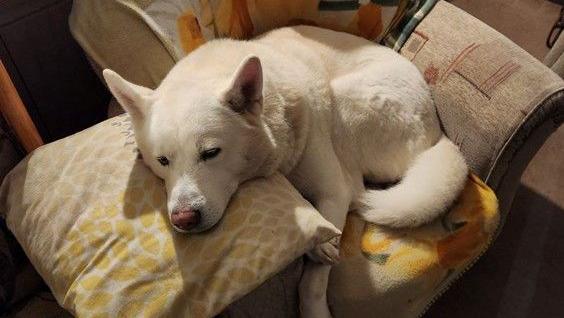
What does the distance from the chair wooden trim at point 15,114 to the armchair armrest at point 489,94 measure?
114 cm

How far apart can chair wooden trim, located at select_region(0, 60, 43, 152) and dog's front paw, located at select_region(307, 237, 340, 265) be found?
802 mm

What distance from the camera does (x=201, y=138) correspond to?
3.19 feet

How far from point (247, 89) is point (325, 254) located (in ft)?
1.45

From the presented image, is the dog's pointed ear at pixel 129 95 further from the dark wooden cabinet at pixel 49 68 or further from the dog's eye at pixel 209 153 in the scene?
the dark wooden cabinet at pixel 49 68

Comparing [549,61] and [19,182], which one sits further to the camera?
[549,61]

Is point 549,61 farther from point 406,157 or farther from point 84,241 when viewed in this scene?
point 84,241

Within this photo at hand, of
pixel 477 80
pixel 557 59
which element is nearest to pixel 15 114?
pixel 477 80

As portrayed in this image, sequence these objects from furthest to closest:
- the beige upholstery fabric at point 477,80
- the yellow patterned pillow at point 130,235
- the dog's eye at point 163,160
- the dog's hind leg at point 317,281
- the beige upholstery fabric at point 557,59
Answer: the beige upholstery fabric at point 557,59 < the beige upholstery fabric at point 477,80 < the dog's hind leg at point 317,281 < the dog's eye at point 163,160 < the yellow patterned pillow at point 130,235

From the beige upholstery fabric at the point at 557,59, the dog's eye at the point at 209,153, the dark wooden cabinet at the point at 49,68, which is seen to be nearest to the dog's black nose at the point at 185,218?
the dog's eye at the point at 209,153

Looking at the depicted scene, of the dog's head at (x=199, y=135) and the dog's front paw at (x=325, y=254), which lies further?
the dog's front paw at (x=325, y=254)

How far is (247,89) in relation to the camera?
1016 mm

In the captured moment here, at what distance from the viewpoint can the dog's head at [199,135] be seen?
962 millimetres

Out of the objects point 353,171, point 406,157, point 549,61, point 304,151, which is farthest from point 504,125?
point 549,61

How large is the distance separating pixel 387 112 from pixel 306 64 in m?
0.27
